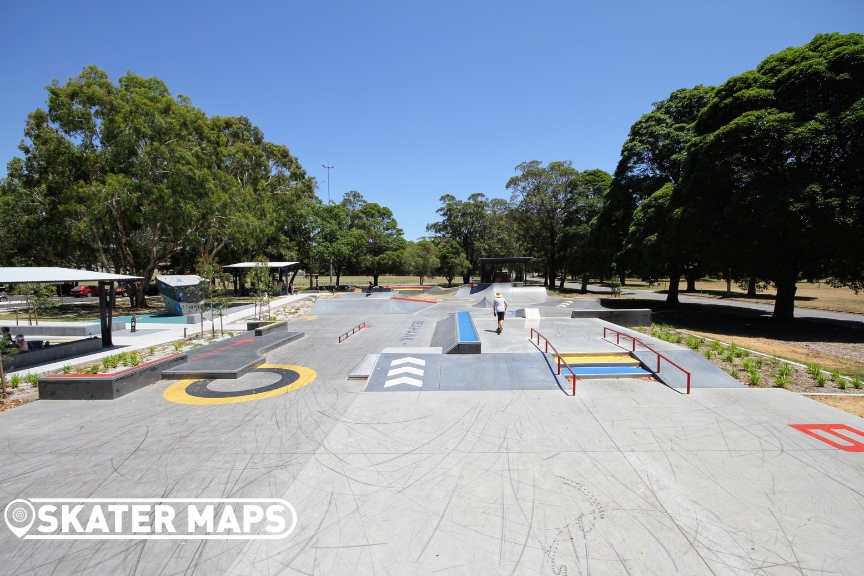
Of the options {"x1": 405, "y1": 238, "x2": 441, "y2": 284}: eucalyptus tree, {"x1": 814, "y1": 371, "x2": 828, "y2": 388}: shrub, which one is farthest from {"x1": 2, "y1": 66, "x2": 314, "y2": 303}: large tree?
{"x1": 814, "y1": 371, "x2": 828, "y2": 388}: shrub

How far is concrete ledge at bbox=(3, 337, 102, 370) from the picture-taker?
40.7 ft

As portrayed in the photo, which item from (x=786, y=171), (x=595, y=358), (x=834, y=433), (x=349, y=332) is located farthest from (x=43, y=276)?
(x=786, y=171)

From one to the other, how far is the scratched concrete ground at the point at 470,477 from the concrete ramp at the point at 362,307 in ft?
58.5

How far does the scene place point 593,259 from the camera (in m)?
35.2

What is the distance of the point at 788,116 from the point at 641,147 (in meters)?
12.5

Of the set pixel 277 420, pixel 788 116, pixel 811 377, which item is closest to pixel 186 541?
pixel 277 420

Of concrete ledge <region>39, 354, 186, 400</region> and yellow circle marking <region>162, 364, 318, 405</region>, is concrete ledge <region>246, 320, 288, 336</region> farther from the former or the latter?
concrete ledge <region>39, 354, 186, 400</region>

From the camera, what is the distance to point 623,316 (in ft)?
62.3

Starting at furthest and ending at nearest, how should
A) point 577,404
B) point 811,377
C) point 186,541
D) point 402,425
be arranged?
1. point 811,377
2. point 577,404
3. point 402,425
4. point 186,541

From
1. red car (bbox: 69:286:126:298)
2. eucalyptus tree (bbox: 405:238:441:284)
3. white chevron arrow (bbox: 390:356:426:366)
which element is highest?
eucalyptus tree (bbox: 405:238:441:284)

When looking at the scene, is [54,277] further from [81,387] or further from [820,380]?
[820,380]

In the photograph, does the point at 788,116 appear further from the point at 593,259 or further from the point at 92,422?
the point at 92,422

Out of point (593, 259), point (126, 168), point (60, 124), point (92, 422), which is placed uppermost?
point (60, 124)

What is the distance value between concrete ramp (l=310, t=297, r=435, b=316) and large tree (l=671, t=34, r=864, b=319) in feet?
58.9
